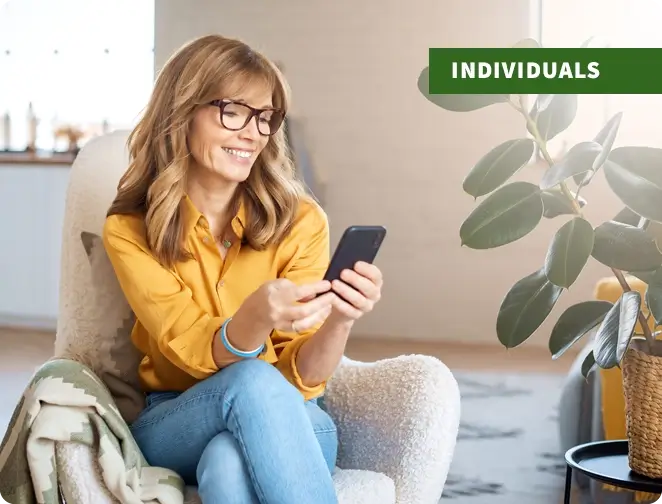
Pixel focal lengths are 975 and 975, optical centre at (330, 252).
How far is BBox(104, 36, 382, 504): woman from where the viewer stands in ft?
4.50

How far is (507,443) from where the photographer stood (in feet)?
10.2

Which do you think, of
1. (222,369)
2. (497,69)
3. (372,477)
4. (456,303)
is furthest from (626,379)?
(456,303)

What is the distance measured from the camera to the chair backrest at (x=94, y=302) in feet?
5.54

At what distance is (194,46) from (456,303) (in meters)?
3.52

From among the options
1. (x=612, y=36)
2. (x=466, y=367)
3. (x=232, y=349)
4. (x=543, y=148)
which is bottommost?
(x=466, y=367)

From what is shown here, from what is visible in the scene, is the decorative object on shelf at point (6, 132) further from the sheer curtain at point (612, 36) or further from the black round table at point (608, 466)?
the black round table at point (608, 466)

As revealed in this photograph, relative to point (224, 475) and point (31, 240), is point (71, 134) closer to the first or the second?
point (31, 240)

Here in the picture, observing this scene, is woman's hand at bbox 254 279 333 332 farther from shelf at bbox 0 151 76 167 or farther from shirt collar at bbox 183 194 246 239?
shelf at bbox 0 151 76 167

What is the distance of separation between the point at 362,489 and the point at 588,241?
0.54 m

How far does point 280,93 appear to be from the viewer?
1651mm

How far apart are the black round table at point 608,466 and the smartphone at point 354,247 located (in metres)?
0.52

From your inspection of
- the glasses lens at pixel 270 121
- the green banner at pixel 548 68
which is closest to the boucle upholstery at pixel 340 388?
the glasses lens at pixel 270 121

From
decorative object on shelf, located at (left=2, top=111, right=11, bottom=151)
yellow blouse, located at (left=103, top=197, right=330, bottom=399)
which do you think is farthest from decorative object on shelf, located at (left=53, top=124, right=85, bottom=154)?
yellow blouse, located at (left=103, top=197, right=330, bottom=399)

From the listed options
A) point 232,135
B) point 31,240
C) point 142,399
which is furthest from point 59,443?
point 31,240
